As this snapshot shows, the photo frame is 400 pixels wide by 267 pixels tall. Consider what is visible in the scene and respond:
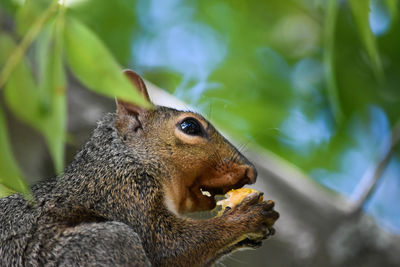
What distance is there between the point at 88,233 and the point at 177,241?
1.52 ft

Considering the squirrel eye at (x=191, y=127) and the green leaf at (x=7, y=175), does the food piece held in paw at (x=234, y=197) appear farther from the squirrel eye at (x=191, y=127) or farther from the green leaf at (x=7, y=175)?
the green leaf at (x=7, y=175)

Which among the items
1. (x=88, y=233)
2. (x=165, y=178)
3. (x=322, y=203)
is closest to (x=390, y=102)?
(x=322, y=203)

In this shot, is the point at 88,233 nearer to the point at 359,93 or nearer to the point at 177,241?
the point at 177,241

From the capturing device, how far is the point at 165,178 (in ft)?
10.6

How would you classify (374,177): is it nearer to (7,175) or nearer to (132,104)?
(132,104)

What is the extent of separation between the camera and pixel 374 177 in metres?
4.53

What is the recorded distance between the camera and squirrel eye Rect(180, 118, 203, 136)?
3389 millimetres

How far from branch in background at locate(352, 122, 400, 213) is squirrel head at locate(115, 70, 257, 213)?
4.97ft

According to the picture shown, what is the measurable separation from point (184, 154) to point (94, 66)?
2.56 feet

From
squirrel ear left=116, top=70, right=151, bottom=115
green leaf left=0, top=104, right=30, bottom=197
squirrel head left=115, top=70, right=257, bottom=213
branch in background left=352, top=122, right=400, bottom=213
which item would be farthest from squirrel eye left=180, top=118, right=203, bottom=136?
branch in background left=352, top=122, right=400, bottom=213

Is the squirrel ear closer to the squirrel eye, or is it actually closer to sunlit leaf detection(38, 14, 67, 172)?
the squirrel eye

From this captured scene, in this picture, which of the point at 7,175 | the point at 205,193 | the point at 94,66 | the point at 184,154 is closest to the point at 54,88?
the point at 94,66

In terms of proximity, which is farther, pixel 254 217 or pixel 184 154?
pixel 184 154

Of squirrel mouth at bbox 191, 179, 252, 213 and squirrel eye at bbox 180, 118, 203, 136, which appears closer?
squirrel mouth at bbox 191, 179, 252, 213
